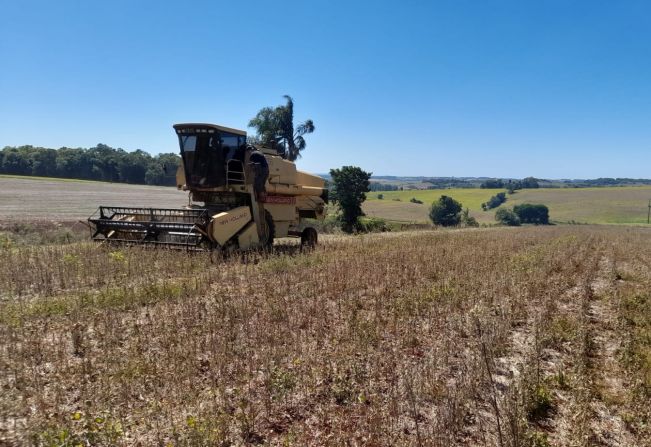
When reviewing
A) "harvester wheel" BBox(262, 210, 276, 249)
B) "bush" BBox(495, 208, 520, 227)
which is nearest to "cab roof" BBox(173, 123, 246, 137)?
"harvester wheel" BBox(262, 210, 276, 249)

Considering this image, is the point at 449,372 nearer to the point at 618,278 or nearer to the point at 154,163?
the point at 618,278

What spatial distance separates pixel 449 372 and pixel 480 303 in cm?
259

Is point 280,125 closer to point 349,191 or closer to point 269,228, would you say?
point 349,191

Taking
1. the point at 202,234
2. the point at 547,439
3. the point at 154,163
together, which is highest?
the point at 154,163

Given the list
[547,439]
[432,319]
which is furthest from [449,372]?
[432,319]

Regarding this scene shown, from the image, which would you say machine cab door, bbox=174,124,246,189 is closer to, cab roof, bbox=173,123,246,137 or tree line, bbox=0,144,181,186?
cab roof, bbox=173,123,246,137

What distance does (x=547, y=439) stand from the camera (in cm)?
311

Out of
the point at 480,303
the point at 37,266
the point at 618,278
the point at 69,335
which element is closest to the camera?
the point at 69,335

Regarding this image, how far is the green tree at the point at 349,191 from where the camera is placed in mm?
38344

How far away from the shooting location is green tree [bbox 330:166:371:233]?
38.3 m

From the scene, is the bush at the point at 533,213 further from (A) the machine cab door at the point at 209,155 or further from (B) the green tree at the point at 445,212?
(A) the machine cab door at the point at 209,155

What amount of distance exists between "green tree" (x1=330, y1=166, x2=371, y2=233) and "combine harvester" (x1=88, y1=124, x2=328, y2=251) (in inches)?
1008

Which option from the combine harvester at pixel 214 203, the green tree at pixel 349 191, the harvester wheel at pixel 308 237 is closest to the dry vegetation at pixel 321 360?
the combine harvester at pixel 214 203

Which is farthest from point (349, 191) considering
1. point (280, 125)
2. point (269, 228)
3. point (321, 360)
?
point (321, 360)
